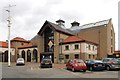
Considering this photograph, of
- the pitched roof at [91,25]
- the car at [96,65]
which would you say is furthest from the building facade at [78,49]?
the car at [96,65]

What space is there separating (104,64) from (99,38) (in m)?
33.6

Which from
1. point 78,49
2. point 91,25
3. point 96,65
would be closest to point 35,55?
point 78,49

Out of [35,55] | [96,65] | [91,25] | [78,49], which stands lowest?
[96,65]

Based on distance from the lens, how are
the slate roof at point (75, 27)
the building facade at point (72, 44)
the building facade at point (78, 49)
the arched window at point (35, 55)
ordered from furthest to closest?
1. the arched window at point (35, 55)
2. the slate roof at point (75, 27)
3. the building facade at point (72, 44)
4. the building facade at point (78, 49)

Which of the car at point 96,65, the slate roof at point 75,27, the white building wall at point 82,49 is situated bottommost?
the car at point 96,65

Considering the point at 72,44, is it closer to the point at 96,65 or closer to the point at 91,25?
the point at 91,25

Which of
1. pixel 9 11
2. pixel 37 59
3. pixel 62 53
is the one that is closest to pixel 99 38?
pixel 62 53

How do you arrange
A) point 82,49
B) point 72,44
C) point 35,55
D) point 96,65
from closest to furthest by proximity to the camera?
point 96,65 < point 82,49 < point 72,44 < point 35,55

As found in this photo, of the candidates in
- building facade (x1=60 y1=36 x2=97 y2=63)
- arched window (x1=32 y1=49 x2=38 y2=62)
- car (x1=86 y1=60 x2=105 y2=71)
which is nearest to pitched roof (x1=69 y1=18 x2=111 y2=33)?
building facade (x1=60 y1=36 x2=97 y2=63)

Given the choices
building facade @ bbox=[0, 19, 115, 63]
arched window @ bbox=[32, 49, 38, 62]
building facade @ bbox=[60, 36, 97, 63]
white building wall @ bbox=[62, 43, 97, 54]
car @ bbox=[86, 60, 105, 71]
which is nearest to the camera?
car @ bbox=[86, 60, 105, 71]

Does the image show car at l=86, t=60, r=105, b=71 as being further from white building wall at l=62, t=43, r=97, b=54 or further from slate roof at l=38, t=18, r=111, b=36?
slate roof at l=38, t=18, r=111, b=36

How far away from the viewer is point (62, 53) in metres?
54.8

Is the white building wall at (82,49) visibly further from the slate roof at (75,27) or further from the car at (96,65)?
the car at (96,65)

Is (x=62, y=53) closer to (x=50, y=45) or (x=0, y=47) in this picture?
(x=50, y=45)
